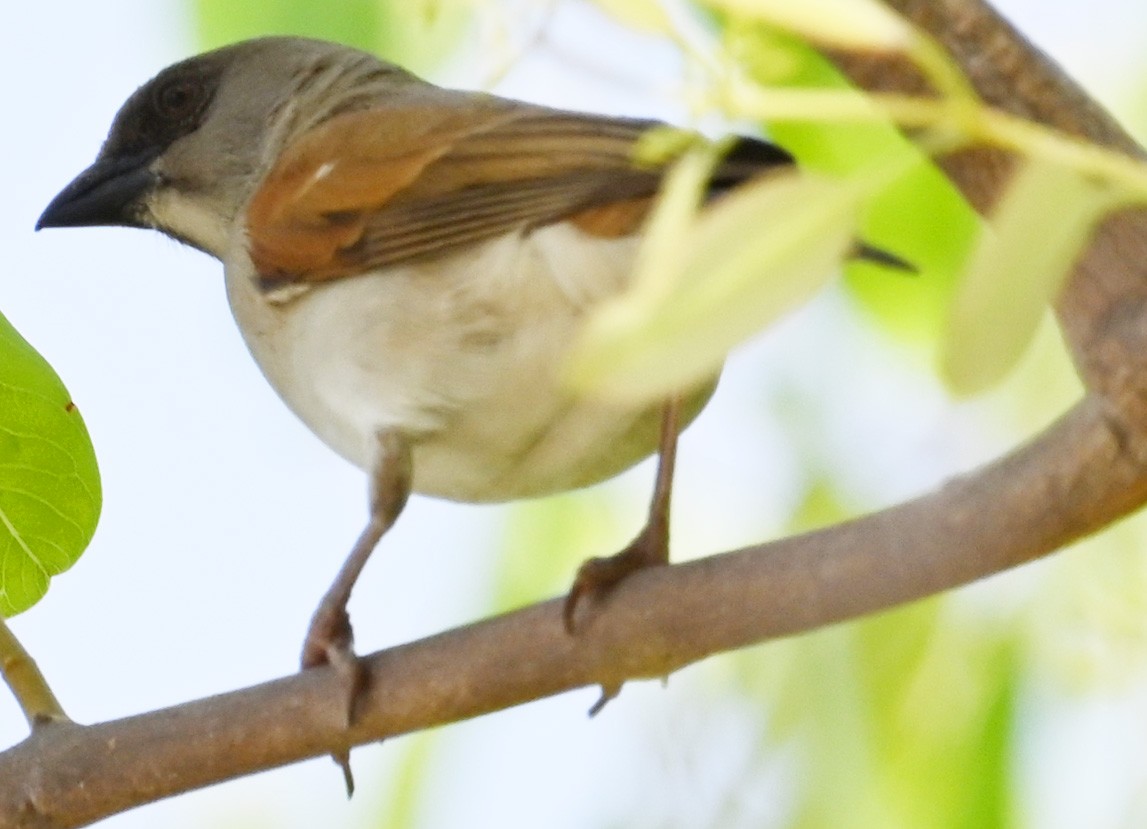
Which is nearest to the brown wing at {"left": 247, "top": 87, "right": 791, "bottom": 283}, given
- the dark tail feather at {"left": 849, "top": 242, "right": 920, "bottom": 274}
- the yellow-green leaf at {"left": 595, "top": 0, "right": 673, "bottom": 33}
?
the dark tail feather at {"left": 849, "top": 242, "right": 920, "bottom": 274}

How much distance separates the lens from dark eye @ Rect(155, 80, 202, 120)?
136 inches

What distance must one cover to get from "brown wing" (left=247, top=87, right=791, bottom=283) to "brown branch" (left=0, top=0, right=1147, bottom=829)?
0.47 meters

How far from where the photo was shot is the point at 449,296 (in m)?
2.39

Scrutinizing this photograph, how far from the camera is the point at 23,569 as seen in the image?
247 centimetres

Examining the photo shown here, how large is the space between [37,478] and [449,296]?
0.68 metres

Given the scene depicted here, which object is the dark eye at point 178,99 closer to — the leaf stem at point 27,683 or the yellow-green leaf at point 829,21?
the leaf stem at point 27,683

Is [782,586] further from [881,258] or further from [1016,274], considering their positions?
[1016,274]

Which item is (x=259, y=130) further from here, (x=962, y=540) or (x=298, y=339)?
(x=962, y=540)

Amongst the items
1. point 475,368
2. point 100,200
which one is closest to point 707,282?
point 475,368

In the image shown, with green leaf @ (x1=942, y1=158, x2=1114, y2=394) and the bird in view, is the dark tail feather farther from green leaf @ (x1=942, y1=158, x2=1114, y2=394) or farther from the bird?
green leaf @ (x1=942, y1=158, x2=1114, y2=394)

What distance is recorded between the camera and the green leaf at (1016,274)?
1.99 ft

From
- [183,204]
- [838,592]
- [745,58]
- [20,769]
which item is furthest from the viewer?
[183,204]

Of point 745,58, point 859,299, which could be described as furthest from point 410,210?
point 745,58

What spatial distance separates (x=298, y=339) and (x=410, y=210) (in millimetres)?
320
